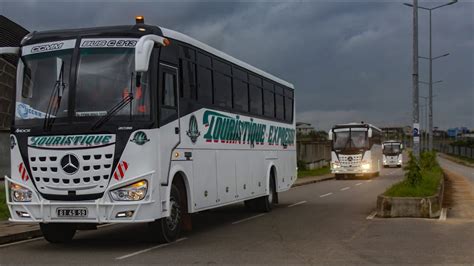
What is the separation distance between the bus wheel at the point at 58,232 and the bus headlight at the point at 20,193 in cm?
89

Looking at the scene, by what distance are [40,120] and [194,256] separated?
3290mm

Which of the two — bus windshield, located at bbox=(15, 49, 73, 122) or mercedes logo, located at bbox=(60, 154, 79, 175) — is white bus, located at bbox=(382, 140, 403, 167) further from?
mercedes logo, located at bbox=(60, 154, 79, 175)

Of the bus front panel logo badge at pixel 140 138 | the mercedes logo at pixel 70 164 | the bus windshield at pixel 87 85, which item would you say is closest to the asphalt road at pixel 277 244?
the mercedes logo at pixel 70 164

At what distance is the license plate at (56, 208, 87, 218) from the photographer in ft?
32.4

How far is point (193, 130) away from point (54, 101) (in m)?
2.78

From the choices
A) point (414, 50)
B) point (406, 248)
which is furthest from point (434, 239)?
point (414, 50)

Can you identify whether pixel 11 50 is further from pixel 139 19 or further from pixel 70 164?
pixel 70 164

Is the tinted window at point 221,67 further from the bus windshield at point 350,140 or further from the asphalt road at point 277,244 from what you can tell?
the bus windshield at point 350,140

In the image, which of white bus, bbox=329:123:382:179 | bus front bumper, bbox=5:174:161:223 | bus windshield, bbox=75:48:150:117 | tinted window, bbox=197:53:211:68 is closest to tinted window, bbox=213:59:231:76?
tinted window, bbox=197:53:211:68

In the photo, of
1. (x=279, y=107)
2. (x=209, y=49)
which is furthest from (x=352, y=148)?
(x=209, y=49)

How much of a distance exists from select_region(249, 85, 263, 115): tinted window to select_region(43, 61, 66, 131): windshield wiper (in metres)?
6.63

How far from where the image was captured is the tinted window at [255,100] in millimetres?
16141

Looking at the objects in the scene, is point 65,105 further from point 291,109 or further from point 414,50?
point 414,50

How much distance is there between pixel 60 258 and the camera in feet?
31.9
